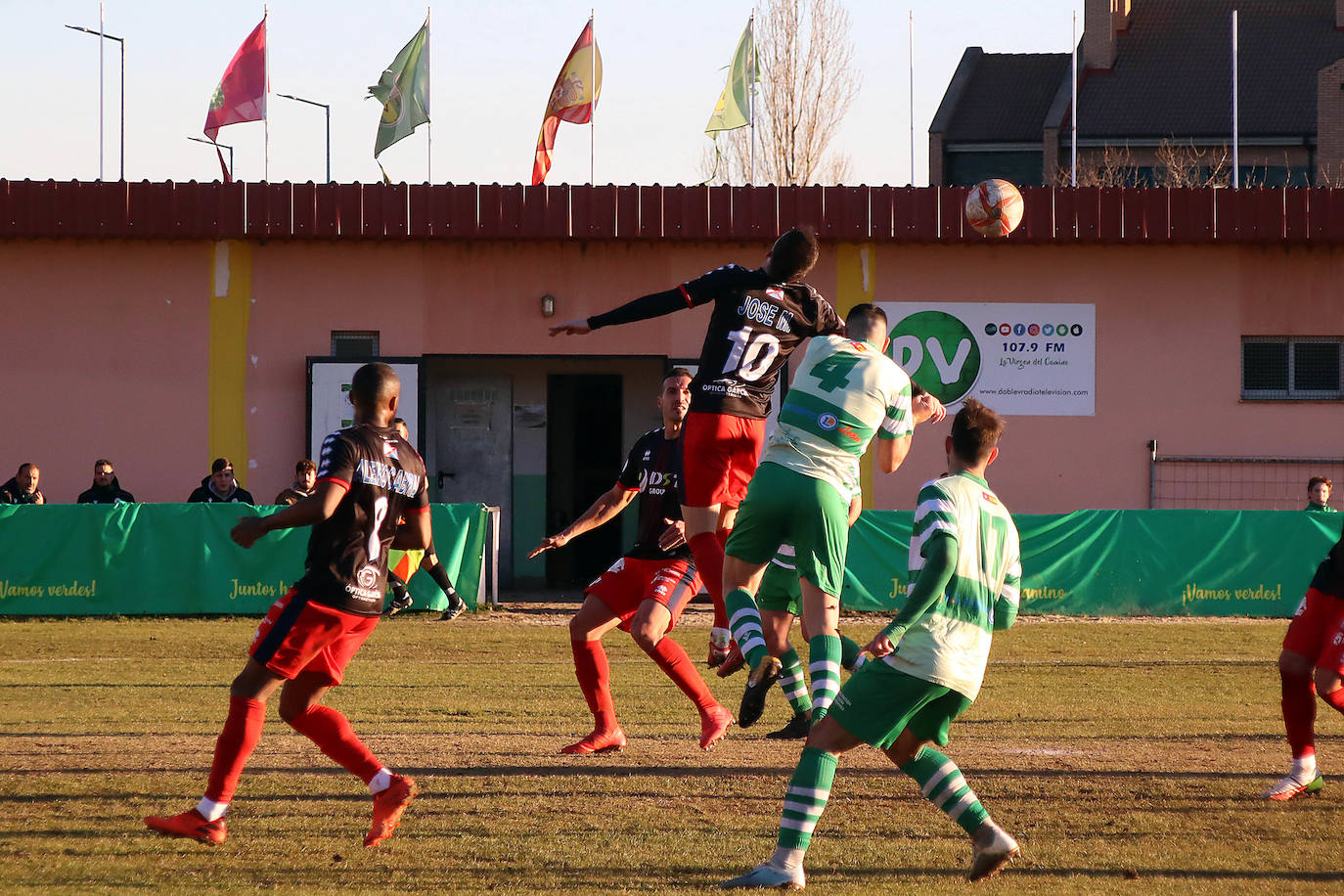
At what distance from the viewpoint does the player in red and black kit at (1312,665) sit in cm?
755

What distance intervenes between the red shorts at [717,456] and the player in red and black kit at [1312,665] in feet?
9.66

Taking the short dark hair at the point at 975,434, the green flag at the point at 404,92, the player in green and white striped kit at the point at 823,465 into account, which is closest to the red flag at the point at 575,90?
the green flag at the point at 404,92

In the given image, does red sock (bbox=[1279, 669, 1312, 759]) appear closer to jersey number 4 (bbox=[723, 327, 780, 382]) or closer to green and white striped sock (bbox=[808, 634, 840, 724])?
green and white striped sock (bbox=[808, 634, 840, 724])

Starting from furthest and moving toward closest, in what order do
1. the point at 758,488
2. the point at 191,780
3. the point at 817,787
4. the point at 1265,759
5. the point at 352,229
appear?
the point at 352,229, the point at 1265,759, the point at 191,780, the point at 758,488, the point at 817,787

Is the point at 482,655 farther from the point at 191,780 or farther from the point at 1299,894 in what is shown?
the point at 1299,894

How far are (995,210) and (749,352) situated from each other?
9.83 meters

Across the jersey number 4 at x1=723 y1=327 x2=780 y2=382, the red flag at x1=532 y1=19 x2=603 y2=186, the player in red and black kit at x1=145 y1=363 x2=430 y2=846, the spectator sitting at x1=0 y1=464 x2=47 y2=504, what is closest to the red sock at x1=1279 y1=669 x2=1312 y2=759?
the jersey number 4 at x1=723 y1=327 x2=780 y2=382

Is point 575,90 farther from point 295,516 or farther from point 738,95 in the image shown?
point 295,516

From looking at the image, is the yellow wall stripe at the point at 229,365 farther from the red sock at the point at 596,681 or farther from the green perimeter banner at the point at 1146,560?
the red sock at the point at 596,681

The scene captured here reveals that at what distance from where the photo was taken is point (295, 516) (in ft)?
19.5

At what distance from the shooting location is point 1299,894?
5660 mm

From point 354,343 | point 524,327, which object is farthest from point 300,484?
point 524,327

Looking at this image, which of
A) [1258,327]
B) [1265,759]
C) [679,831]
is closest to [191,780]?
[679,831]

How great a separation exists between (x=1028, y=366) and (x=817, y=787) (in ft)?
58.6
